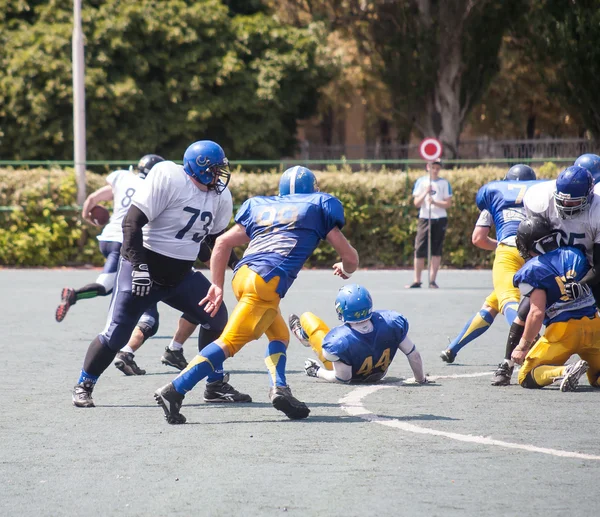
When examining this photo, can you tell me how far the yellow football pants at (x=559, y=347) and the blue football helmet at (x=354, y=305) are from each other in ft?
4.17

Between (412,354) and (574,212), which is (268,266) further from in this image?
(574,212)

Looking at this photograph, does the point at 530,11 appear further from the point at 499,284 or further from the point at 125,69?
the point at 499,284

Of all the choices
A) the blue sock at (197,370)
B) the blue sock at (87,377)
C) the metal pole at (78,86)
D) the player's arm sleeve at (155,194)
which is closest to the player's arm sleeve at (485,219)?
the player's arm sleeve at (155,194)

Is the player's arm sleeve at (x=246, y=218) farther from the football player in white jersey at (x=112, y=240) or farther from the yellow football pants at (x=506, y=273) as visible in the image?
the football player in white jersey at (x=112, y=240)

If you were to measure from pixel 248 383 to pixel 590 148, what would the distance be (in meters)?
24.7

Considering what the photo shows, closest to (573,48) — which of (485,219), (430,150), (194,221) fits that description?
(430,150)

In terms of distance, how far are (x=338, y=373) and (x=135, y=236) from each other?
6.84 ft

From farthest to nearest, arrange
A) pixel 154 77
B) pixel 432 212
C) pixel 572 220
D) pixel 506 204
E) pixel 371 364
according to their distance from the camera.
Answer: pixel 154 77 < pixel 432 212 < pixel 506 204 < pixel 371 364 < pixel 572 220

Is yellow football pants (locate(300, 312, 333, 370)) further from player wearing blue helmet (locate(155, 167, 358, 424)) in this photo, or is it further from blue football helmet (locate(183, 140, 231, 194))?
blue football helmet (locate(183, 140, 231, 194))

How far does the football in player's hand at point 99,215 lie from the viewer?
1162 centimetres

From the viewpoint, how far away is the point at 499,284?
9.23 metres

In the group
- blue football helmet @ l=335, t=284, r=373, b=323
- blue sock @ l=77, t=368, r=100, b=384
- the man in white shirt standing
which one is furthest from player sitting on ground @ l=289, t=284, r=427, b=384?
the man in white shirt standing

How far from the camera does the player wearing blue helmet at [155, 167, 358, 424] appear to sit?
696 centimetres

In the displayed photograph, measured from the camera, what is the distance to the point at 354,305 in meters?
8.21
